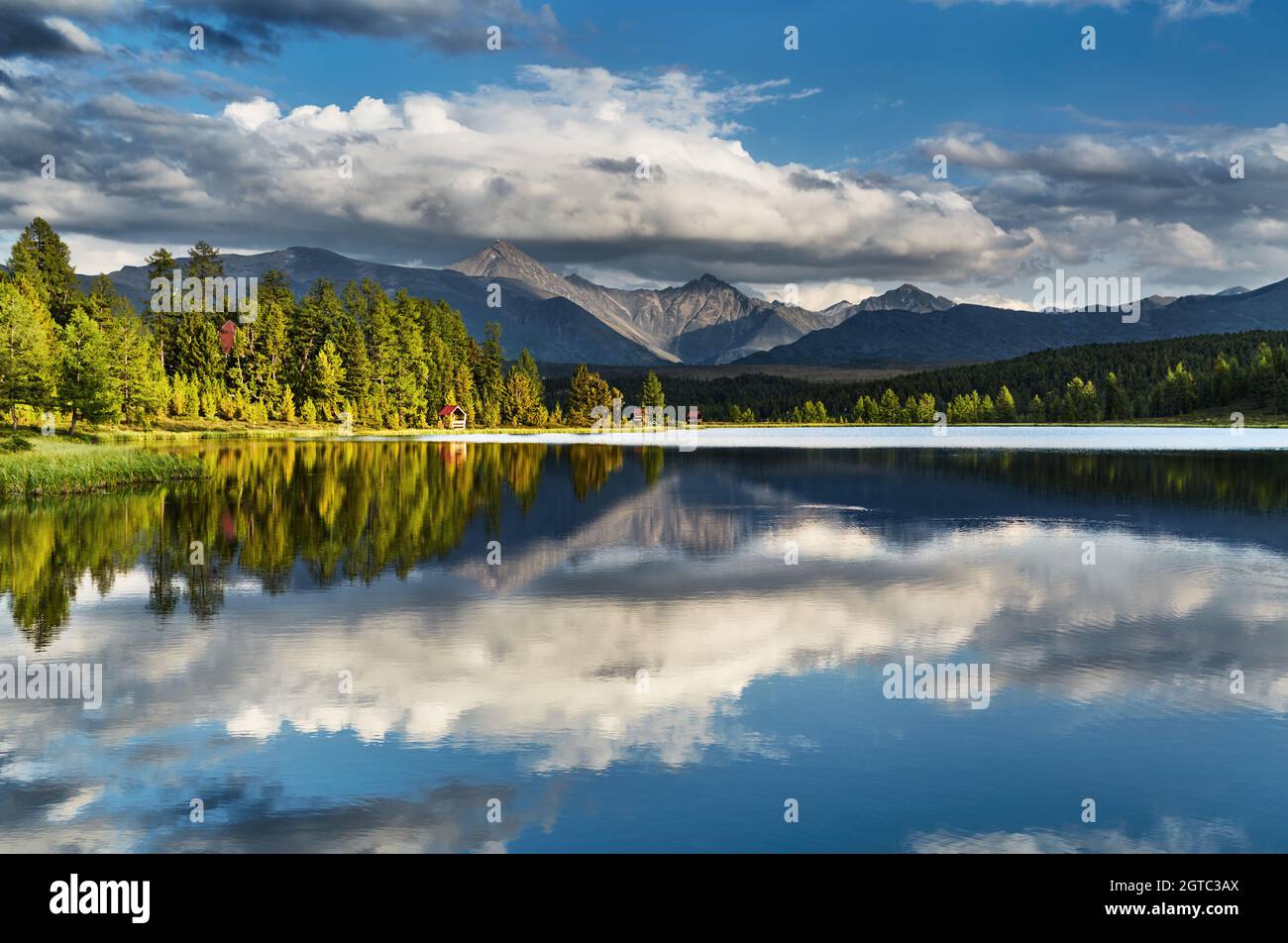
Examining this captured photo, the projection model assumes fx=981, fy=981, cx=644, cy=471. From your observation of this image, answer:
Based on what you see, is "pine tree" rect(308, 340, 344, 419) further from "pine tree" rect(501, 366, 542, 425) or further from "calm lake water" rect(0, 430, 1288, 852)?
"calm lake water" rect(0, 430, 1288, 852)

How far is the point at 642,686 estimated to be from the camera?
54.5 feet

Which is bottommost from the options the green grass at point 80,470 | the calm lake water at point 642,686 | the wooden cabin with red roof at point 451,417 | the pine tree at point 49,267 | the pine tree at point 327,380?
the calm lake water at point 642,686

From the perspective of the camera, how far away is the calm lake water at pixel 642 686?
11328 millimetres

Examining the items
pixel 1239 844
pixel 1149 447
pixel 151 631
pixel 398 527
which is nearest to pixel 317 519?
pixel 398 527

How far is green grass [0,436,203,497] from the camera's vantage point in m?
50.8

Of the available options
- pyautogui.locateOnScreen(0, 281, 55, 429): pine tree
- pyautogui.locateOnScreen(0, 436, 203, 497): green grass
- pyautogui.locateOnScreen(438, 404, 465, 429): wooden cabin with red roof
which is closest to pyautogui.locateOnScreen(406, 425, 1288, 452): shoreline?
pyautogui.locateOnScreen(438, 404, 465, 429): wooden cabin with red roof

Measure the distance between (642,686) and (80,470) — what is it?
48.2 metres

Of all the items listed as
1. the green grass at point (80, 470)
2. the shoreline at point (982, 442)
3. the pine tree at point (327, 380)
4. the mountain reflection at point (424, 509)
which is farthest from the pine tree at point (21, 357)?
the pine tree at point (327, 380)

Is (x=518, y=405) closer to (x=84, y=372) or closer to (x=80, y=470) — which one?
(x=84, y=372)

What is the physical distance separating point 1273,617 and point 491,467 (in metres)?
58.5

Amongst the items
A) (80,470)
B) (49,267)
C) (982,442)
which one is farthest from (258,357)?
(982,442)

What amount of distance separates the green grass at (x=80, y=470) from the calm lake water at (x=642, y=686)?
12622 millimetres

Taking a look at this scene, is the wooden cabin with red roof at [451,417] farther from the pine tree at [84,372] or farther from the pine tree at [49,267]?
the pine tree at [84,372]

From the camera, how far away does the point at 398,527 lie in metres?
38.2
